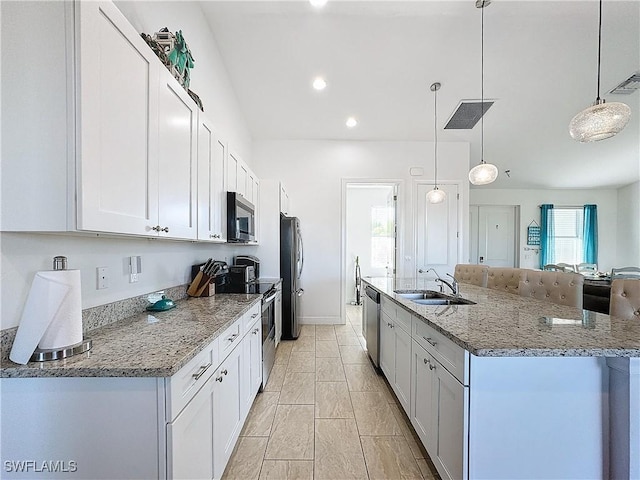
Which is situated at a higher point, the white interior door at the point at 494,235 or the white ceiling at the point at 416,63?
the white ceiling at the point at 416,63

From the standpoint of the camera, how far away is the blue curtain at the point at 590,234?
270 inches

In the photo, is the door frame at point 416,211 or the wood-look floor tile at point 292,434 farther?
the door frame at point 416,211

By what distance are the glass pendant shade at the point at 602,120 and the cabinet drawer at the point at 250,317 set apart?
2.63 metres

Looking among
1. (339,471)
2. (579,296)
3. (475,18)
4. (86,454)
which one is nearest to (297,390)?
(339,471)

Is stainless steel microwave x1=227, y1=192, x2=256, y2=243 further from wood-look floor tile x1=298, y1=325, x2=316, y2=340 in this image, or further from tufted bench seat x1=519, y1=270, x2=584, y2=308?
tufted bench seat x1=519, y1=270, x2=584, y2=308

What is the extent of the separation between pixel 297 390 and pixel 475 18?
3.70 metres

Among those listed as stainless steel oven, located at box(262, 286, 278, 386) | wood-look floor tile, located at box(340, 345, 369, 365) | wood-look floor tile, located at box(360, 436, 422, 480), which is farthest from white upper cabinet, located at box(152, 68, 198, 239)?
wood-look floor tile, located at box(340, 345, 369, 365)

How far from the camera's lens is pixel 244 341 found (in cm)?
186

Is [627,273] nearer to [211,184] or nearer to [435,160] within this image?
[435,160]

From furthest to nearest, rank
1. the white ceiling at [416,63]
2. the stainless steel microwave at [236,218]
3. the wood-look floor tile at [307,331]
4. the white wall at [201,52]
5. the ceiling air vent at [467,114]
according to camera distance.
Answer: the wood-look floor tile at [307,331], the ceiling air vent at [467,114], the white ceiling at [416,63], the stainless steel microwave at [236,218], the white wall at [201,52]

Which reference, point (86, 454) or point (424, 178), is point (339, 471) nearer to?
point (86, 454)

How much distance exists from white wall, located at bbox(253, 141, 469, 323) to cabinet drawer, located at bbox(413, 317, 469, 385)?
9.72ft

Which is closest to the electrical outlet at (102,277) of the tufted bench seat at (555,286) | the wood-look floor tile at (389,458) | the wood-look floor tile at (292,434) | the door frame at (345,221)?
the wood-look floor tile at (292,434)

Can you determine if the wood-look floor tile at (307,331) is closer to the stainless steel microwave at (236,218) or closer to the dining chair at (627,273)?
the stainless steel microwave at (236,218)
